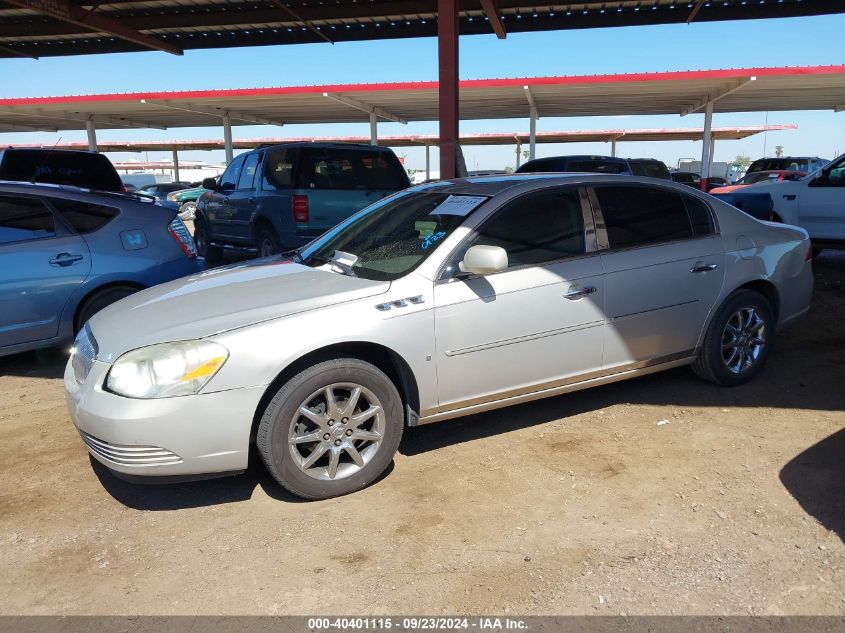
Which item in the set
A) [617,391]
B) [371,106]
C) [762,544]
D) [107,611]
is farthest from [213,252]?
[371,106]

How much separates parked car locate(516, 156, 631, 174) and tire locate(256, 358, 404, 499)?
976 centimetres

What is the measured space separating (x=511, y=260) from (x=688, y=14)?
34.2 ft

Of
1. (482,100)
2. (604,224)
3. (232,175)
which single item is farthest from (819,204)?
(482,100)

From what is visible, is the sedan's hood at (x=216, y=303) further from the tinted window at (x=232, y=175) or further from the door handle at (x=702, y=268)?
the tinted window at (x=232, y=175)

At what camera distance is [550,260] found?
3.84 meters

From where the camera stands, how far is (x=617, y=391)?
476cm

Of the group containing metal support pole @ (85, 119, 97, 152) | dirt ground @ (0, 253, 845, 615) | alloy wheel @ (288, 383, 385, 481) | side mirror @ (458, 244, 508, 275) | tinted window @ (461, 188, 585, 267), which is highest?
metal support pole @ (85, 119, 97, 152)

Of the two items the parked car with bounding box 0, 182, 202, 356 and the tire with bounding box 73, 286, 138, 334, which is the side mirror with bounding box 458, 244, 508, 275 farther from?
the parked car with bounding box 0, 182, 202, 356

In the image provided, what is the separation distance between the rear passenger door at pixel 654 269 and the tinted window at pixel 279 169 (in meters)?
5.39

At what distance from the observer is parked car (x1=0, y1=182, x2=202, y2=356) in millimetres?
5113

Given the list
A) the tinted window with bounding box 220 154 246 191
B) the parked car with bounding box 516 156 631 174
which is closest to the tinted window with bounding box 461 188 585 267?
the tinted window with bounding box 220 154 246 191

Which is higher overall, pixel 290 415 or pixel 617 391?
pixel 290 415

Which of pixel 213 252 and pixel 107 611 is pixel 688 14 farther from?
pixel 107 611

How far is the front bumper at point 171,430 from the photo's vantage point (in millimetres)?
2930
